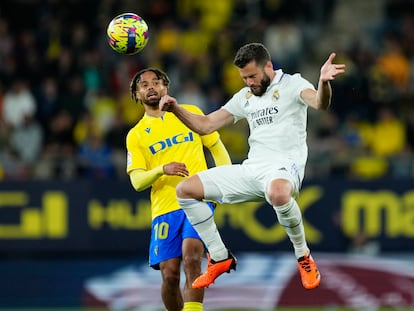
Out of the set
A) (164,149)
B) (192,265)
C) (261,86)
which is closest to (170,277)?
(192,265)

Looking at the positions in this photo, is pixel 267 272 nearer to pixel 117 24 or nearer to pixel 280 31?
pixel 280 31

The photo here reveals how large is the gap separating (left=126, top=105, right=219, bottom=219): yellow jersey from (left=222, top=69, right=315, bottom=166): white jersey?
3.08ft

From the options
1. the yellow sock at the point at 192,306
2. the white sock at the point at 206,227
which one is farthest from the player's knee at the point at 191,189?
the yellow sock at the point at 192,306

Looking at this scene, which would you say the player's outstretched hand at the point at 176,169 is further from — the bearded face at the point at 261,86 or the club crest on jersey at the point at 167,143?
the bearded face at the point at 261,86

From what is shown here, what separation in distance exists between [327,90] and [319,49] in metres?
11.2

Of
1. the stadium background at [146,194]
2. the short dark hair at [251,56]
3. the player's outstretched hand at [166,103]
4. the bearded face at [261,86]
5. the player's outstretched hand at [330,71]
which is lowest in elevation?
the stadium background at [146,194]

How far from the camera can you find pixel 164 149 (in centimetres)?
1058

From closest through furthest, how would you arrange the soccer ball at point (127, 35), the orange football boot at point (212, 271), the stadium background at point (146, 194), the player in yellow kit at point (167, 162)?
the orange football boot at point (212, 271)
the soccer ball at point (127, 35)
the player in yellow kit at point (167, 162)
the stadium background at point (146, 194)

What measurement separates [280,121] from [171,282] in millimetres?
1953

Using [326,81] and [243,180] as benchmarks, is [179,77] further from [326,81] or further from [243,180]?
[326,81]

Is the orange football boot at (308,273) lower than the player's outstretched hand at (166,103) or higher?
lower

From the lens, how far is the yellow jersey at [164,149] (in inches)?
416

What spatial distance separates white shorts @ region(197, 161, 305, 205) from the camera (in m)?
9.62

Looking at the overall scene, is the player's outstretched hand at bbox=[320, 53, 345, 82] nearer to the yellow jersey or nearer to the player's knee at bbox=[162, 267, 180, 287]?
the yellow jersey
